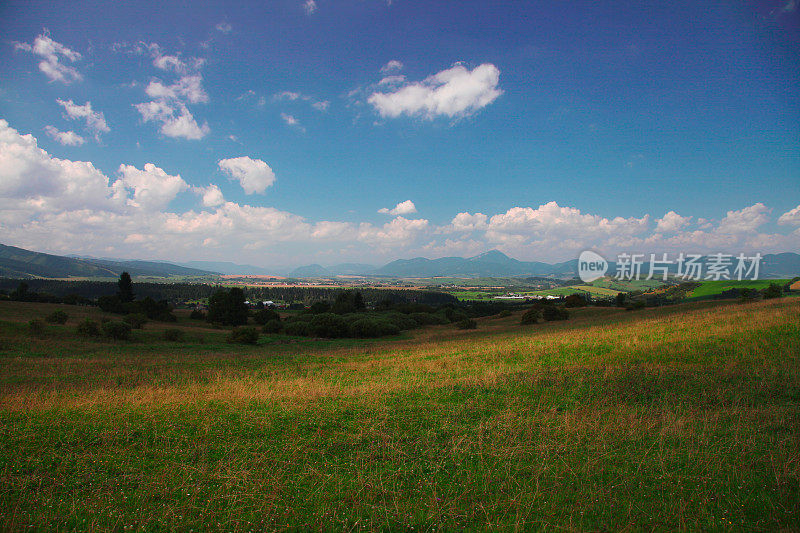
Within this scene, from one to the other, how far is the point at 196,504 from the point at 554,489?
5246mm

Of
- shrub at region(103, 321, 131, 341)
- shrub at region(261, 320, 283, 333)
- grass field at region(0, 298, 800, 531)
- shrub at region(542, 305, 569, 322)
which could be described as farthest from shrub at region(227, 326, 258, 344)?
shrub at region(542, 305, 569, 322)

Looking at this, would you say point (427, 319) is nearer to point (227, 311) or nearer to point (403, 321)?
point (403, 321)

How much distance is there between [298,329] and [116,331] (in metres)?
23.2

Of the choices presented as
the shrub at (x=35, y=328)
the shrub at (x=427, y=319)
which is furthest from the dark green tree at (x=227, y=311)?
the shrub at (x=427, y=319)

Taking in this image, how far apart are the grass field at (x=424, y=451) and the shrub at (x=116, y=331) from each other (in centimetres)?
2533

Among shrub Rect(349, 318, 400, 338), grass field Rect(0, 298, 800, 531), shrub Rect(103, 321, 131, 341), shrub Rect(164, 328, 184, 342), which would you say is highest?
grass field Rect(0, 298, 800, 531)

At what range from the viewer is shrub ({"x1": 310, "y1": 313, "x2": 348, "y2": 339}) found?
49719 millimetres

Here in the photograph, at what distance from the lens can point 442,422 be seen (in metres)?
7.80

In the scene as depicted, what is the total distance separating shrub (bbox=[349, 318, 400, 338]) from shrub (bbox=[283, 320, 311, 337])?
6674 mm

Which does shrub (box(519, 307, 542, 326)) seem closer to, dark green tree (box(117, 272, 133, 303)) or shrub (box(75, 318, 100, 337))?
shrub (box(75, 318, 100, 337))

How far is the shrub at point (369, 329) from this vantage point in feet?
168

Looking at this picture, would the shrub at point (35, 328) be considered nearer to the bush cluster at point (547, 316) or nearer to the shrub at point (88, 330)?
the shrub at point (88, 330)

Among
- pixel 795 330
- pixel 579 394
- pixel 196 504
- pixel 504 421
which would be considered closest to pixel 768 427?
pixel 579 394

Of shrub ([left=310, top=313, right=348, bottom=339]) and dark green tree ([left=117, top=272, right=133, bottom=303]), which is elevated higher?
dark green tree ([left=117, top=272, right=133, bottom=303])
